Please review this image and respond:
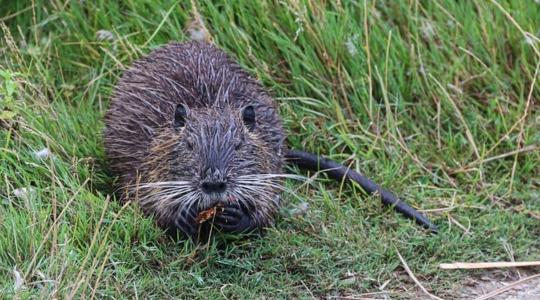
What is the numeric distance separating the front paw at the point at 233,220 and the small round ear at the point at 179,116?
0.36 metres

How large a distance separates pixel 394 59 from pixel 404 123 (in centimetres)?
31

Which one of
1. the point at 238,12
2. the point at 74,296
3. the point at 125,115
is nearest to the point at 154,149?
the point at 125,115

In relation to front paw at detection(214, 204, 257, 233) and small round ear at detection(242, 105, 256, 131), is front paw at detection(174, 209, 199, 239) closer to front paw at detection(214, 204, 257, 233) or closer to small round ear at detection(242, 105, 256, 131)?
front paw at detection(214, 204, 257, 233)

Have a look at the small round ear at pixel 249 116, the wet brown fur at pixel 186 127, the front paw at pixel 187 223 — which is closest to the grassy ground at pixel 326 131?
the front paw at pixel 187 223

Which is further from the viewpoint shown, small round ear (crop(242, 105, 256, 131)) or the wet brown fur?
small round ear (crop(242, 105, 256, 131))

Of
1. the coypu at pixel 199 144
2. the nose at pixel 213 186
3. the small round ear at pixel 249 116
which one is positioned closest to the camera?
the nose at pixel 213 186

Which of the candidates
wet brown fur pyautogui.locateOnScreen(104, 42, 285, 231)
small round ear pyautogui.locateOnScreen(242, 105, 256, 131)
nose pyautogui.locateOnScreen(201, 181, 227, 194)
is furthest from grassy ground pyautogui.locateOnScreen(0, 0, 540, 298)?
small round ear pyautogui.locateOnScreen(242, 105, 256, 131)

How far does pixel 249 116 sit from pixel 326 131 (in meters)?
0.81

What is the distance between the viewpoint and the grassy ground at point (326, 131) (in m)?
3.82

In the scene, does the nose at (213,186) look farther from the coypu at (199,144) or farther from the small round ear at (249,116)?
the small round ear at (249,116)

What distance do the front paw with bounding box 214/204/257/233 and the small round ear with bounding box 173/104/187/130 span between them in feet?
1.17

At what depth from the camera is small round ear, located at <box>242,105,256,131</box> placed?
12.9ft

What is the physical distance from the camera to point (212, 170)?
142 inches

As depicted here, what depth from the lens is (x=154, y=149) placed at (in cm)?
393
